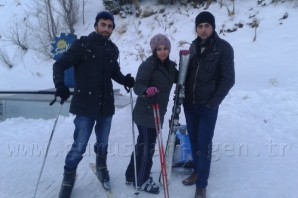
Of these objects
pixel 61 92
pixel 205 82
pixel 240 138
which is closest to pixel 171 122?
pixel 205 82

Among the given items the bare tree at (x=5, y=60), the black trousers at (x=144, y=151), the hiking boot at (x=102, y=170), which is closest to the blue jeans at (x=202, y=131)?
the black trousers at (x=144, y=151)

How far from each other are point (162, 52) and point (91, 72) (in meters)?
0.74

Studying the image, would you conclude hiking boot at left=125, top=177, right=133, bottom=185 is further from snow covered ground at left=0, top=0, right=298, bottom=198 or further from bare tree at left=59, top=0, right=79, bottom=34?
bare tree at left=59, top=0, right=79, bottom=34

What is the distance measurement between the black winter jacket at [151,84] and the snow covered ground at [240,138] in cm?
91

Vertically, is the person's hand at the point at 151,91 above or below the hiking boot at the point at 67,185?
above

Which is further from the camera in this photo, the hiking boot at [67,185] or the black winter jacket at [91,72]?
the hiking boot at [67,185]

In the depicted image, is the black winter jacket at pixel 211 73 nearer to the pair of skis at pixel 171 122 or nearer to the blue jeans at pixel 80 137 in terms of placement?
the pair of skis at pixel 171 122

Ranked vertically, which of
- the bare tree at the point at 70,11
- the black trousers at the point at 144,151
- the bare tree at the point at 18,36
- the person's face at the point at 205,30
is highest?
the bare tree at the point at 70,11

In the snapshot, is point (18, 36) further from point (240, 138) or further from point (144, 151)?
point (144, 151)

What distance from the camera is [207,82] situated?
3.21 m

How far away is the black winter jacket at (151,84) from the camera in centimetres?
325

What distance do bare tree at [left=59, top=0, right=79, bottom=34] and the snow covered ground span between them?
18.5 feet

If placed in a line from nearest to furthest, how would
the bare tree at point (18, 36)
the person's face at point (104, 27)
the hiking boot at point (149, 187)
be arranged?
the person's face at point (104, 27) → the hiking boot at point (149, 187) → the bare tree at point (18, 36)

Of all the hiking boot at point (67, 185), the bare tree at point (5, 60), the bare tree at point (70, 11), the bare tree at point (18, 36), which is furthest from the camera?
the bare tree at point (18, 36)
